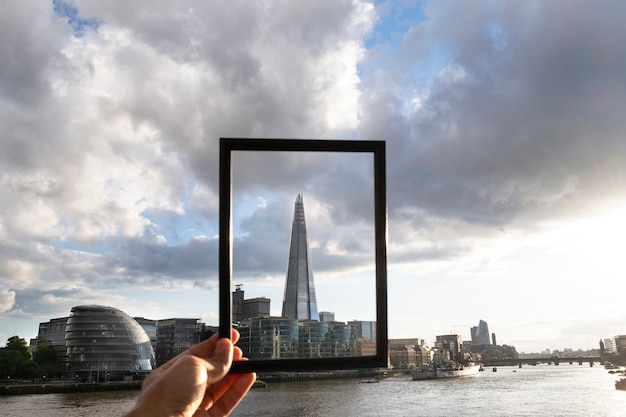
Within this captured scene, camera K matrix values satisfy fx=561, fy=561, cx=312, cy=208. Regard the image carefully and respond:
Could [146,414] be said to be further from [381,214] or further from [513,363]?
[513,363]

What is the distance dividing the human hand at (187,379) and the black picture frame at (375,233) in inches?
1.9

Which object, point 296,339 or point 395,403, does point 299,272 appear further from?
point 395,403

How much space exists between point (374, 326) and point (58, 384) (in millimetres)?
47558

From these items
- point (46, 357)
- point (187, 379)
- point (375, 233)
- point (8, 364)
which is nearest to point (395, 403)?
point (8, 364)

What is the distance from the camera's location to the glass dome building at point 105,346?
156 ft

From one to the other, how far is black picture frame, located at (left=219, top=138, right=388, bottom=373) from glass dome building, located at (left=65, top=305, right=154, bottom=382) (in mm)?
49391

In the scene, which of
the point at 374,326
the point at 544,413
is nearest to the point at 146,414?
the point at 374,326

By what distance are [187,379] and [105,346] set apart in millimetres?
51730

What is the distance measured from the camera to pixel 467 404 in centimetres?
3086

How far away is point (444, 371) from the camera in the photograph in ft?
177

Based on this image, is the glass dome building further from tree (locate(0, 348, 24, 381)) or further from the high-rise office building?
tree (locate(0, 348, 24, 381))

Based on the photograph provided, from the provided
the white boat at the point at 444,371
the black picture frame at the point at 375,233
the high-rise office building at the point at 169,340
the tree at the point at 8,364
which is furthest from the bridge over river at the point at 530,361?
the black picture frame at the point at 375,233

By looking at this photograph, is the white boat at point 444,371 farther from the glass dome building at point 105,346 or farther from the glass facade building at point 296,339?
the glass facade building at point 296,339

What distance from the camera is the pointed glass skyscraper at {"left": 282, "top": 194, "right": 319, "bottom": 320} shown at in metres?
1.68
